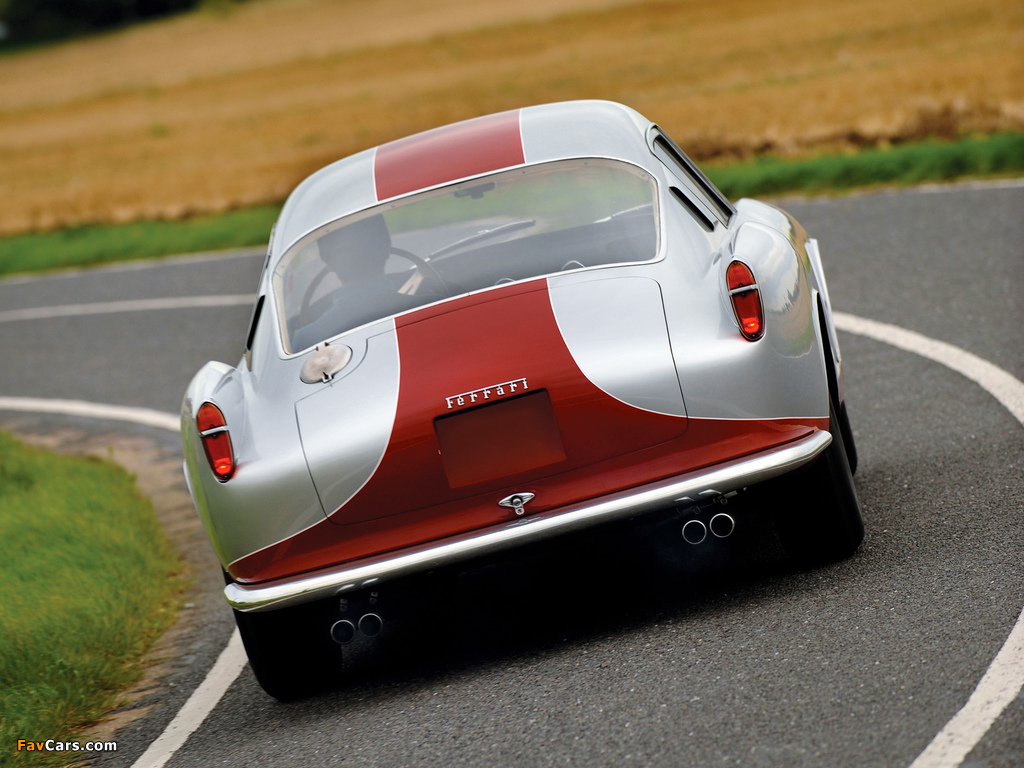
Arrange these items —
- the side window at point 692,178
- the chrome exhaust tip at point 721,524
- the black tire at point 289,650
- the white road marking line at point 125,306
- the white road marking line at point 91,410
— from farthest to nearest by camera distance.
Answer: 1. the white road marking line at point 125,306
2. the white road marking line at point 91,410
3. the side window at point 692,178
4. the black tire at point 289,650
5. the chrome exhaust tip at point 721,524

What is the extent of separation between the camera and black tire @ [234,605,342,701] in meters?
4.39

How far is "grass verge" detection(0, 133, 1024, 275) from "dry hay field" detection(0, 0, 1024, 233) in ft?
2.83

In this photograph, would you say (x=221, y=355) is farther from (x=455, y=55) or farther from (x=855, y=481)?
(x=455, y=55)

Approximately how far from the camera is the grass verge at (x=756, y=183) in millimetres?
12383

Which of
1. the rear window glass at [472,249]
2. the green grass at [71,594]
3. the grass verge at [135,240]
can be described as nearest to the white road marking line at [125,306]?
the grass verge at [135,240]

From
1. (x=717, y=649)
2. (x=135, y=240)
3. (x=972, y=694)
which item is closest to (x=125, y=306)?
(x=135, y=240)

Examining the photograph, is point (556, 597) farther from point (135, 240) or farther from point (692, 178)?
point (135, 240)

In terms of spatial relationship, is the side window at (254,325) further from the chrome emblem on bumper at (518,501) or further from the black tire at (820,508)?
the black tire at (820,508)

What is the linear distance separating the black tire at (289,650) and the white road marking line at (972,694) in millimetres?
329

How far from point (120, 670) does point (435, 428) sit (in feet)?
6.38

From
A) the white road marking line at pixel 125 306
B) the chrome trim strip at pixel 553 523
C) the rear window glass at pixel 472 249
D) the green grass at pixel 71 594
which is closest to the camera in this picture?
the chrome trim strip at pixel 553 523

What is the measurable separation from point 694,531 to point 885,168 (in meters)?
9.47

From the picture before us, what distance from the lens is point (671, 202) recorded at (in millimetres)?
4793

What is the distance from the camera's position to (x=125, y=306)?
1411cm
